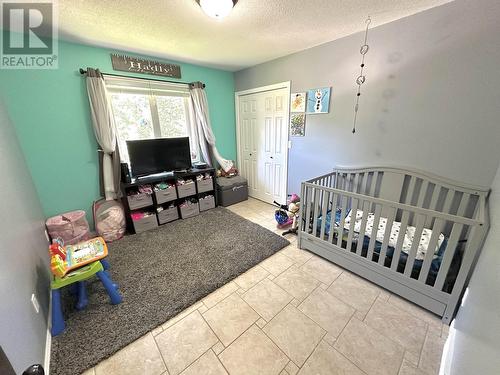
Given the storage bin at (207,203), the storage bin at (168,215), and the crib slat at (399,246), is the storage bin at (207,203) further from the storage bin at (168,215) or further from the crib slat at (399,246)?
the crib slat at (399,246)

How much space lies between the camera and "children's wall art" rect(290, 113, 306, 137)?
2.89 m

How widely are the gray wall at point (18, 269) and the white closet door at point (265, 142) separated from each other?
9.93 ft

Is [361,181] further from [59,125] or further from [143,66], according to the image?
[59,125]

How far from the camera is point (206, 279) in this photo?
1915mm

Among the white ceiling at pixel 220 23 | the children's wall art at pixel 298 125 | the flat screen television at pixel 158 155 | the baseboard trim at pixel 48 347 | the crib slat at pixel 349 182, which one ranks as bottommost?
the baseboard trim at pixel 48 347

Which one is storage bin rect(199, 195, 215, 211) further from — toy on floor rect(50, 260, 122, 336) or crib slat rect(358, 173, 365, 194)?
→ crib slat rect(358, 173, 365, 194)

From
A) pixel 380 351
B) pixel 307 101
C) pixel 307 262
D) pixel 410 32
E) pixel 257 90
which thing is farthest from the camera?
pixel 257 90

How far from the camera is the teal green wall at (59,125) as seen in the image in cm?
211

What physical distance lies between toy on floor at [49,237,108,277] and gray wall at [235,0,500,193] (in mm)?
2773

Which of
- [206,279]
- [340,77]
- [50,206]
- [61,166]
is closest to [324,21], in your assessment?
[340,77]

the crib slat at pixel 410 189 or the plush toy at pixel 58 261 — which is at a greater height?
the crib slat at pixel 410 189

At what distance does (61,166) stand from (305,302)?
10.4ft

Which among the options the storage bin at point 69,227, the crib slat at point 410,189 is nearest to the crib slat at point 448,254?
the crib slat at point 410,189

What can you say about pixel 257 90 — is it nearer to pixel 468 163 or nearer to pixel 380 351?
pixel 468 163
